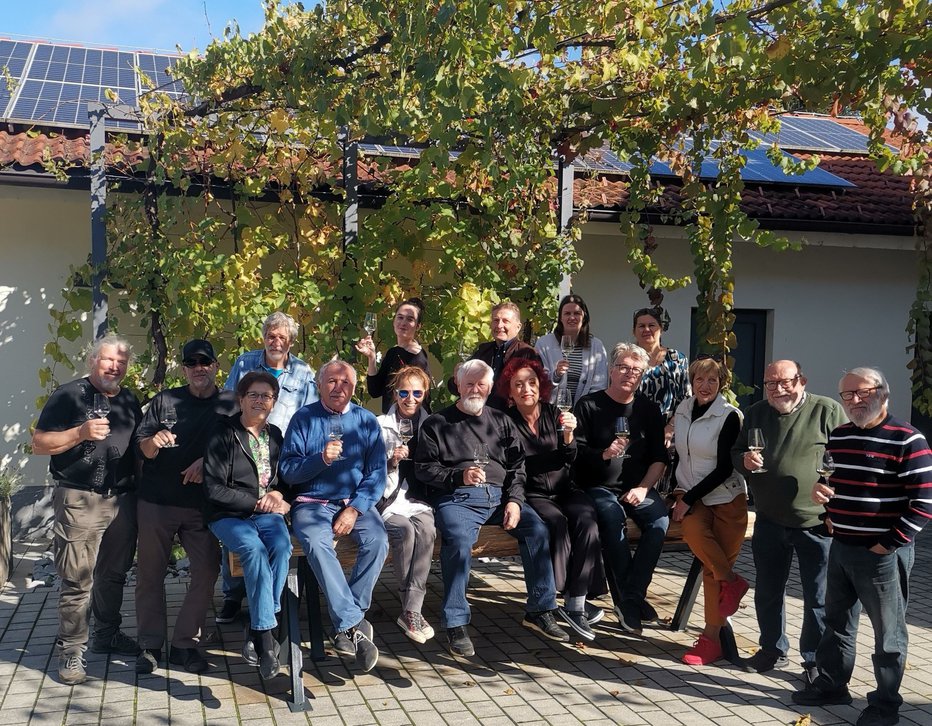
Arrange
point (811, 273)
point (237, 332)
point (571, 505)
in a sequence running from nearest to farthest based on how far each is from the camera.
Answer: point (571, 505) < point (237, 332) < point (811, 273)

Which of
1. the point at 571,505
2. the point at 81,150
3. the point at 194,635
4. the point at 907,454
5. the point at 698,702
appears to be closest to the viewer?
the point at 907,454

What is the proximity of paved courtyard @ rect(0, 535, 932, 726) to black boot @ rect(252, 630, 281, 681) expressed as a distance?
0.13 metres

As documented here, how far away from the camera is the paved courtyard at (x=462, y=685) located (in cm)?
469

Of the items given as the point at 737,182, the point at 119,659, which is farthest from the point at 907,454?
the point at 119,659

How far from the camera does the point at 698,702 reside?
491 centimetres

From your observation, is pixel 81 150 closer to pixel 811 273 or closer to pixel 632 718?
pixel 632 718

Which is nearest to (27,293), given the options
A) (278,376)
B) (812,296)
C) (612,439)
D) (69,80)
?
(69,80)

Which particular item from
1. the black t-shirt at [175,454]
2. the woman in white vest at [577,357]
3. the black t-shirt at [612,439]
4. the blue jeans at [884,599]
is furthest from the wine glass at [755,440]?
the black t-shirt at [175,454]

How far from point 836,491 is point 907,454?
38 centimetres

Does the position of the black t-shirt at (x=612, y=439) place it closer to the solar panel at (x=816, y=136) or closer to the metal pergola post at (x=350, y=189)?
the metal pergola post at (x=350, y=189)

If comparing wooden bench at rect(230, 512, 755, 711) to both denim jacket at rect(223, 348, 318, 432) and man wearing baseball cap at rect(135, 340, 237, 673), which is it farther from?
denim jacket at rect(223, 348, 318, 432)

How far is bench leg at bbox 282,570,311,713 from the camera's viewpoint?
15.6 ft

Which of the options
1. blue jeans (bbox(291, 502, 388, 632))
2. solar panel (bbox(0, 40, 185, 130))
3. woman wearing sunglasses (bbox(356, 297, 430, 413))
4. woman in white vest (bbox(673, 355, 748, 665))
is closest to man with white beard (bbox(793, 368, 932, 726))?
woman in white vest (bbox(673, 355, 748, 665))

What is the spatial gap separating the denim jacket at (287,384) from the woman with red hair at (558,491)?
47.4 inches
